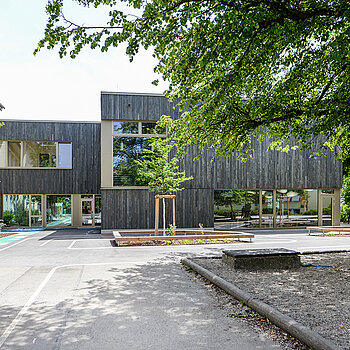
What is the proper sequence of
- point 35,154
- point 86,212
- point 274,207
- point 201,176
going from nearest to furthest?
point 201,176, point 274,207, point 35,154, point 86,212

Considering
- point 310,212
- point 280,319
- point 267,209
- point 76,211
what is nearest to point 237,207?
point 267,209

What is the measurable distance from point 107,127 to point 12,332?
15552 millimetres

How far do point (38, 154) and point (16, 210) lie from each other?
4262 millimetres

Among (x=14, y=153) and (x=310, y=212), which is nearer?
(x=310, y=212)

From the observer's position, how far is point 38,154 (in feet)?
77.0

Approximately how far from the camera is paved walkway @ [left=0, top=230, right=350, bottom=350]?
4.12 metres

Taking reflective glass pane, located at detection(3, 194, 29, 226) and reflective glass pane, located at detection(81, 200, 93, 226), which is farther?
reflective glass pane, located at detection(81, 200, 93, 226)

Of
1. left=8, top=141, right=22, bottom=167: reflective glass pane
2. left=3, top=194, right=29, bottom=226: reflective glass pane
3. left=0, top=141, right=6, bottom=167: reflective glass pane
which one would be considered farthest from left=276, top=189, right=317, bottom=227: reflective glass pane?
left=0, top=141, right=6, bottom=167: reflective glass pane

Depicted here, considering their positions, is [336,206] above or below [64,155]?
below

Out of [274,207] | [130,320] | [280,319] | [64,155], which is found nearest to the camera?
[280,319]

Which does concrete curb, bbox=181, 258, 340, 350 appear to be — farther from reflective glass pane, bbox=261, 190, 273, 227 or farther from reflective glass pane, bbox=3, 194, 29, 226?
reflective glass pane, bbox=3, 194, 29, 226

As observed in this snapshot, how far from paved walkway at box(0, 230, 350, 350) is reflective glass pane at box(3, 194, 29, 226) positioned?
14850 millimetres

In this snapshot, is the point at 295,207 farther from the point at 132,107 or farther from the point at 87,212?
→ the point at 87,212

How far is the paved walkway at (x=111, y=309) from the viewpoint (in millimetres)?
4125
